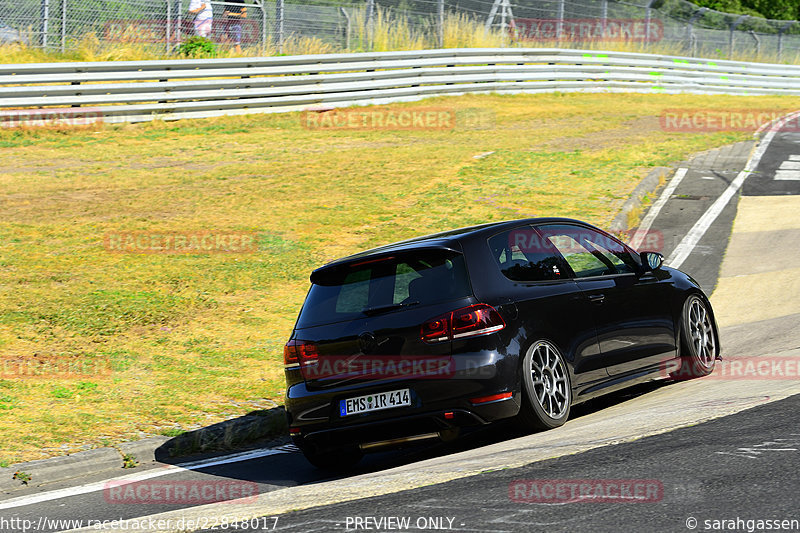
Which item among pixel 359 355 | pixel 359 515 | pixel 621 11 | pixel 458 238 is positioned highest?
pixel 621 11

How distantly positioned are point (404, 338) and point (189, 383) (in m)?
3.69

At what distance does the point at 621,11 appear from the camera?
35.2m

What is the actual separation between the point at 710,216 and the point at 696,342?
8.31m

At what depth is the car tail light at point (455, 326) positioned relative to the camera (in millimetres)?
6570

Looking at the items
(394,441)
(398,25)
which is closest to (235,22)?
(398,25)

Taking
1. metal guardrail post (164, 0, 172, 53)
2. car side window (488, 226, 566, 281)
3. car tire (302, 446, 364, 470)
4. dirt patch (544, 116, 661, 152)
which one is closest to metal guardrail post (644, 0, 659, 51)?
dirt patch (544, 116, 661, 152)

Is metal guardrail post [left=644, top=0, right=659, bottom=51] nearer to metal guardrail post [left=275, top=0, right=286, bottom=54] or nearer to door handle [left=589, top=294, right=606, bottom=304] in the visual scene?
metal guardrail post [left=275, top=0, right=286, bottom=54]

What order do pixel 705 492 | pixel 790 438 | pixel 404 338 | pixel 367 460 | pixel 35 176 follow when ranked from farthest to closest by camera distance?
1. pixel 35 176
2. pixel 367 460
3. pixel 404 338
4. pixel 790 438
5. pixel 705 492

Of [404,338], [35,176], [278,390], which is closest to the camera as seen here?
[404,338]

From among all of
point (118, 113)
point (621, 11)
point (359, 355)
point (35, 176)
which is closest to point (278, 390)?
point (359, 355)

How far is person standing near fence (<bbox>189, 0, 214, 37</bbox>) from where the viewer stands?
79.3 feet

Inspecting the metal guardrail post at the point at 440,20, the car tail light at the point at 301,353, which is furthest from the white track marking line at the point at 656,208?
the metal guardrail post at the point at 440,20

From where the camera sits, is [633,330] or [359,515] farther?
[633,330]

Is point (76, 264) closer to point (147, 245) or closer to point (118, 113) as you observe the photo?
point (147, 245)
